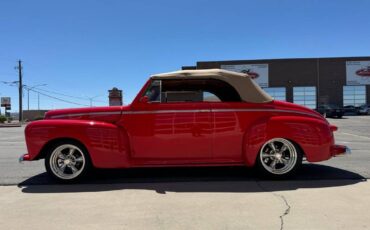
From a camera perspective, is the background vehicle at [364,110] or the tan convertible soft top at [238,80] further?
the background vehicle at [364,110]

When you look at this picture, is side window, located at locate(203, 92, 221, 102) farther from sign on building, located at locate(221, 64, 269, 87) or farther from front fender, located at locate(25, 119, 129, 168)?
sign on building, located at locate(221, 64, 269, 87)

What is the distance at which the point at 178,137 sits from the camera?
282 inches

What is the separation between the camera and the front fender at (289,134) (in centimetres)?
711

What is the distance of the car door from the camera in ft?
23.5

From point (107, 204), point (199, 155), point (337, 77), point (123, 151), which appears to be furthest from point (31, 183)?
point (337, 77)

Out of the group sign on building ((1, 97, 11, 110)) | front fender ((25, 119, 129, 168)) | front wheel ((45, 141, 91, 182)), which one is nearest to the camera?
front fender ((25, 119, 129, 168))

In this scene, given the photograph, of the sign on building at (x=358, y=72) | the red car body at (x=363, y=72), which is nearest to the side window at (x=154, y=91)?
the sign on building at (x=358, y=72)

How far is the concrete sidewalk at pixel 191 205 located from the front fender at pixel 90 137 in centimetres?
47

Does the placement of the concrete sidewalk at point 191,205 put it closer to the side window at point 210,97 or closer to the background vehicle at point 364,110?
the side window at point 210,97

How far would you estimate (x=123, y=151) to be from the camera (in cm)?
717

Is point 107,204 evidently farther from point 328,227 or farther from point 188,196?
point 328,227

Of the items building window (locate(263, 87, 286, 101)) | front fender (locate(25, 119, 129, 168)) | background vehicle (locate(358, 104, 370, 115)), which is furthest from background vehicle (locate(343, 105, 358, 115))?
front fender (locate(25, 119, 129, 168))

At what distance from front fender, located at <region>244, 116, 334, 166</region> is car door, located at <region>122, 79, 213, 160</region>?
2.25 ft

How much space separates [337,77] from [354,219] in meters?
61.1
